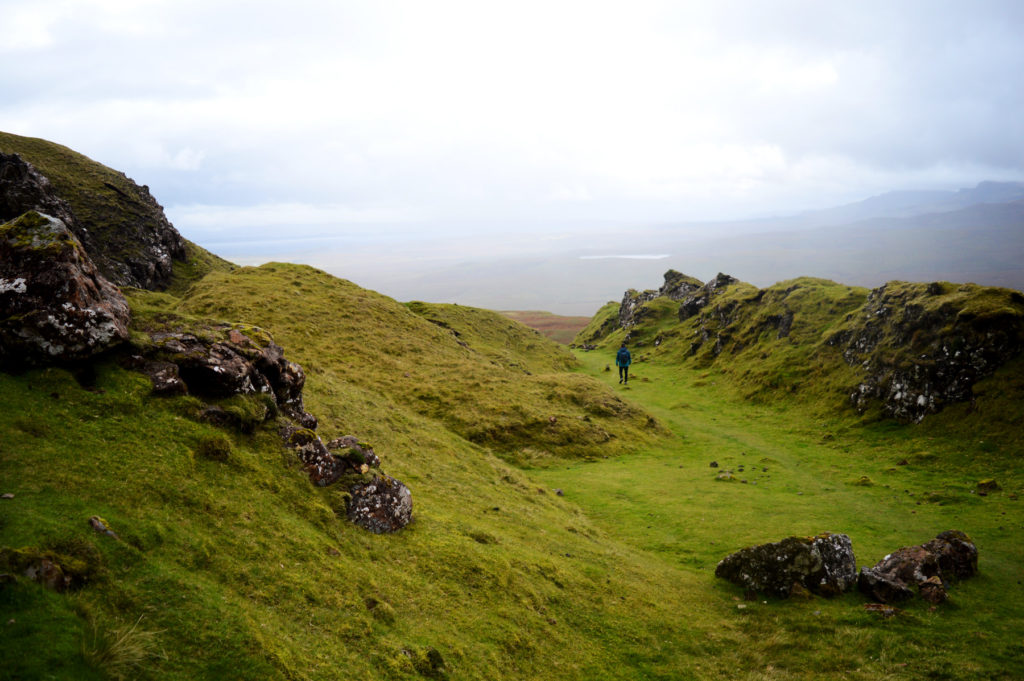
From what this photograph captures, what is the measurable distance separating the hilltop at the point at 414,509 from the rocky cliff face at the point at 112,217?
1532 centimetres

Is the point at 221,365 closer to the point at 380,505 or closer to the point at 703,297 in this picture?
the point at 380,505

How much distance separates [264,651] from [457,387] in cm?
3003

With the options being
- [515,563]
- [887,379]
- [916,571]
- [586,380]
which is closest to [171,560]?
[515,563]

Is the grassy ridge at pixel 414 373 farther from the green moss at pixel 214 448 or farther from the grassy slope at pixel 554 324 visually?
the grassy slope at pixel 554 324

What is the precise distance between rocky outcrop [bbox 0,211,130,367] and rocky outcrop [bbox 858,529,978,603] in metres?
23.0

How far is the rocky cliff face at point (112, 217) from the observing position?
1996 inches

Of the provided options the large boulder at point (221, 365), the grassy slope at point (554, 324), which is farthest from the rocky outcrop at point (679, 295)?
the large boulder at point (221, 365)

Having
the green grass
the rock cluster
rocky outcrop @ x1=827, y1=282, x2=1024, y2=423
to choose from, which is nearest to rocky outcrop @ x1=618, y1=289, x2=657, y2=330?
rocky outcrop @ x1=827, y1=282, x2=1024, y2=423

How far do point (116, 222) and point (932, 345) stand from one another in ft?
254

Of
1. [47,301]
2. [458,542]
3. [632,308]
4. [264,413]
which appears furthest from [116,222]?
[632,308]

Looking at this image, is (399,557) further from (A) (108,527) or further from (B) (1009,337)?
(B) (1009,337)

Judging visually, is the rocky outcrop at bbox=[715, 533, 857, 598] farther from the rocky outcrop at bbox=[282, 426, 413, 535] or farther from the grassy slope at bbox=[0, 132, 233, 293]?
the grassy slope at bbox=[0, 132, 233, 293]

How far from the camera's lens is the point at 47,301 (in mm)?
11570

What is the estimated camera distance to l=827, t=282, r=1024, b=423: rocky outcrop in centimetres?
3253
